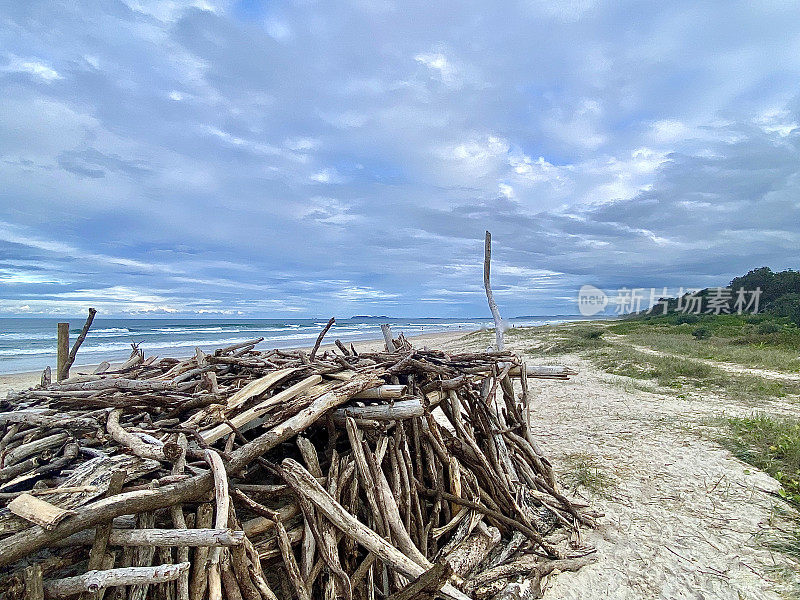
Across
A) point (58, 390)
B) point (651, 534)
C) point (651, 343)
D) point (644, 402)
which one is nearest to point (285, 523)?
point (58, 390)

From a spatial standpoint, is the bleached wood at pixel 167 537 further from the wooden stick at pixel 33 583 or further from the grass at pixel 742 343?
the grass at pixel 742 343

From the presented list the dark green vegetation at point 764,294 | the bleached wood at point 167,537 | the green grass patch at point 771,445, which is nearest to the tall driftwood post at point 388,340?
the bleached wood at point 167,537

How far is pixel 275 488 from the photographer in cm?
347

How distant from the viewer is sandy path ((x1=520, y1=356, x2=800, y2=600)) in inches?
173

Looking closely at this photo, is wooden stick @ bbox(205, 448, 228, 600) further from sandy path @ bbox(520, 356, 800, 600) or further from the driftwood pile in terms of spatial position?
sandy path @ bbox(520, 356, 800, 600)

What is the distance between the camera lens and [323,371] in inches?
177

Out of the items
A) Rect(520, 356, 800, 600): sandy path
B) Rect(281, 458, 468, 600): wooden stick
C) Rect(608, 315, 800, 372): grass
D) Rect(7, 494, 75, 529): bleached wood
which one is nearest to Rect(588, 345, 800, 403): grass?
Rect(608, 315, 800, 372): grass

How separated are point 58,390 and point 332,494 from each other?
317 cm

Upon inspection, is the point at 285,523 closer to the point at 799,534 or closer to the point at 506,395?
the point at 506,395

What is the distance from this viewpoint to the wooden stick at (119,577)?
2.48 m

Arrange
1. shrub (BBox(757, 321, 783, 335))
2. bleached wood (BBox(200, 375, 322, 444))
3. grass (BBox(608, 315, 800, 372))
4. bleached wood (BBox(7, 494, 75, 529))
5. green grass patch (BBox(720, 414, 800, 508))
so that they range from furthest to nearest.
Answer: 1. shrub (BBox(757, 321, 783, 335))
2. grass (BBox(608, 315, 800, 372))
3. green grass patch (BBox(720, 414, 800, 508))
4. bleached wood (BBox(200, 375, 322, 444))
5. bleached wood (BBox(7, 494, 75, 529))

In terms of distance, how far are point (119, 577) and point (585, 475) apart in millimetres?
6401

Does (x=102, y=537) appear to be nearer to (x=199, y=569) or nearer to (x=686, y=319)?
(x=199, y=569)

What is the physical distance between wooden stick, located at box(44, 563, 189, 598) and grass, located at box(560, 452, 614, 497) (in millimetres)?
5507
